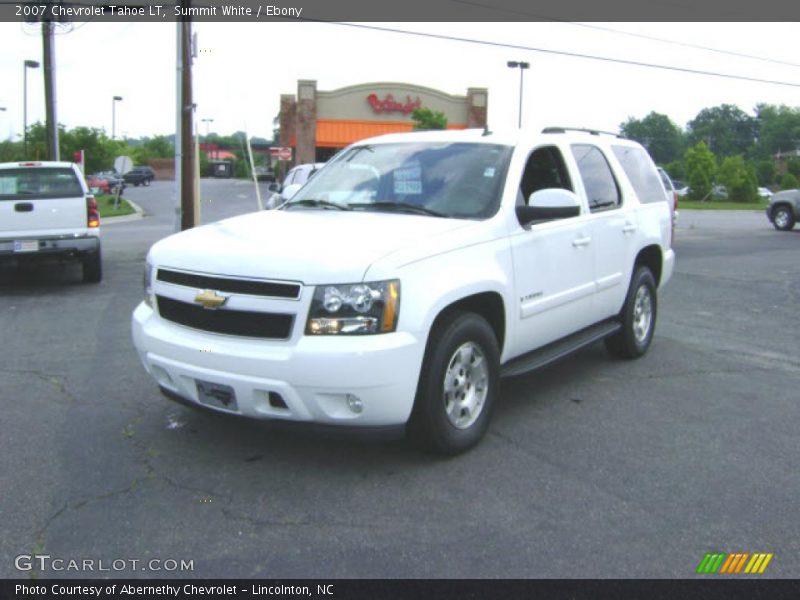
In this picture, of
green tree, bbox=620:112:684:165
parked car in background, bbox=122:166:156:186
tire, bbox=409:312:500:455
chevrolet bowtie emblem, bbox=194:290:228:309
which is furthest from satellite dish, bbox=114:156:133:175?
green tree, bbox=620:112:684:165

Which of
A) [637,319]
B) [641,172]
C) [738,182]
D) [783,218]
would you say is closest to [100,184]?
[738,182]

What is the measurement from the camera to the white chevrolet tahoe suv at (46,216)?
10083 millimetres

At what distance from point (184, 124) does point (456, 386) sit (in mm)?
13417

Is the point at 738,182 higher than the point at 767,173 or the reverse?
the reverse

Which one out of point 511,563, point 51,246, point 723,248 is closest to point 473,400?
point 511,563

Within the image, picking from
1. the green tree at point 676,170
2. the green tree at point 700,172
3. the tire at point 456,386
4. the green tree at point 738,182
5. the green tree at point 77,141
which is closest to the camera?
the tire at point 456,386

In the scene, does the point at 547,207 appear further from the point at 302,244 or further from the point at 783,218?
the point at 783,218

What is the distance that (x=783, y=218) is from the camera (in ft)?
76.8

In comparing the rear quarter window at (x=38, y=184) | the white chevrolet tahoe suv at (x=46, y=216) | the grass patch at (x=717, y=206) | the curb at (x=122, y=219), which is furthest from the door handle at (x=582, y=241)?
the grass patch at (x=717, y=206)

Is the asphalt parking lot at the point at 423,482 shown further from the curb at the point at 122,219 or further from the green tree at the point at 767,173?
the green tree at the point at 767,173

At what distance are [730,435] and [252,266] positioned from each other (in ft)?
10.4

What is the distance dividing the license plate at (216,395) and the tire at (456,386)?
96 centimetres

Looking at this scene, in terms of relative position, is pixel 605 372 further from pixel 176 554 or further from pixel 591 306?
pixel 176 554

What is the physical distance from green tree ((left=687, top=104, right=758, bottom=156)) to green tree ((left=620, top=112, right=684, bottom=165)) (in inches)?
181
